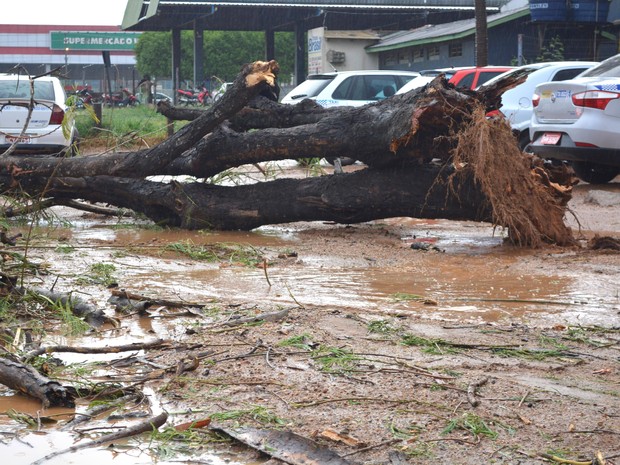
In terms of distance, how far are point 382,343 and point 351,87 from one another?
44.7ft

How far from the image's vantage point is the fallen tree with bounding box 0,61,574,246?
26.5ft

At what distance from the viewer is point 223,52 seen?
5422 cm

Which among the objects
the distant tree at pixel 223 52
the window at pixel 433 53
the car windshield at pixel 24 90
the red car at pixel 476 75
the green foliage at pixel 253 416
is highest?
the red car at pixel 476 75

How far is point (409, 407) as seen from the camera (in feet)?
12.6

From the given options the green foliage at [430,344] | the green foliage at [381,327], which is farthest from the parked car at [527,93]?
the green foliage at [430,344]

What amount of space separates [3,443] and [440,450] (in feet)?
5.46

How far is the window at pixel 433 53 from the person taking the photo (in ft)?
110

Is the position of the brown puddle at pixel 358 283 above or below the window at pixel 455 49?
below

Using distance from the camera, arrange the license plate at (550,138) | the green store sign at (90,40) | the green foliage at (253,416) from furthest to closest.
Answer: the green store sign at (90,40) → the license plate at (550,138) → the green foliage at (253,416)

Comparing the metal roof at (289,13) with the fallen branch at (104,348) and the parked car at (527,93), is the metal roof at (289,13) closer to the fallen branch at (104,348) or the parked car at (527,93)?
the parked car at (527,93)

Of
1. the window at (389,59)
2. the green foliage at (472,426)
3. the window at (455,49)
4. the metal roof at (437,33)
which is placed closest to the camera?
the green foliage at (472,426)

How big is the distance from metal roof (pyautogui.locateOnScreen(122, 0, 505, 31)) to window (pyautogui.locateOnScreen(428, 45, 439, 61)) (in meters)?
1.51

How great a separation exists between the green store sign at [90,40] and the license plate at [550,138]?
5025cm

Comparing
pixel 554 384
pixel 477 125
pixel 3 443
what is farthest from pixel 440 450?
pixel 477 125
